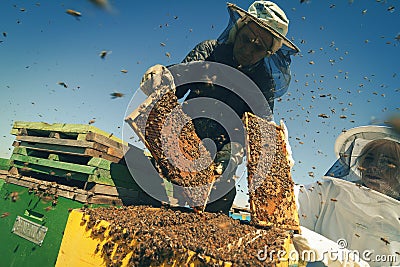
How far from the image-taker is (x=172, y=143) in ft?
9.29

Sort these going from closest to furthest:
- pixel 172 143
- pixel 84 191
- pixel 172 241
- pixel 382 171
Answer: pixel 172 241 → pixel 84 191 → pixel 172 143 → pixel 382 171

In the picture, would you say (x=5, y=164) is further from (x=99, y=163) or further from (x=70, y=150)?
(x=99, y=163)

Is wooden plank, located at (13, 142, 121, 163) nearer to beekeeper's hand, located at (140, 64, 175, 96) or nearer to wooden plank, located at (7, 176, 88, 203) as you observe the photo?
wooden plank, located at (7, 176, 88, 203)

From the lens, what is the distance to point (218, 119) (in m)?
3.84

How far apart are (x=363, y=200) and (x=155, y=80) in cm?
313

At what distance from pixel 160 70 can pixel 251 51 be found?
1.48 metres

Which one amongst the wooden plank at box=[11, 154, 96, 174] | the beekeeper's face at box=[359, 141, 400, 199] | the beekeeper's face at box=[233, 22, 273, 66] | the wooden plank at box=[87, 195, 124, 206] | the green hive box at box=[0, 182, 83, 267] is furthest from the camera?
the beekeeper's face at box=[359, 141, 400, 199]

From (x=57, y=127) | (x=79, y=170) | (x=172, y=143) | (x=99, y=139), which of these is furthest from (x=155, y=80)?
(x=57, y=127)

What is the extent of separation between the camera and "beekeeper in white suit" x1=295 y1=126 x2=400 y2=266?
327cm

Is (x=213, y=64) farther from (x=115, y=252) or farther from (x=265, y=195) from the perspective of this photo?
(x=115, y=252)

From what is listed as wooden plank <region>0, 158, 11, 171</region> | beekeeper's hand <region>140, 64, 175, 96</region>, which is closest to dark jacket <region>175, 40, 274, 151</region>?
beekeeper's hand <region>140, 64, 175, 96</region>

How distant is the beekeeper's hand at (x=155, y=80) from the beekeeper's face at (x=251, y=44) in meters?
1.35

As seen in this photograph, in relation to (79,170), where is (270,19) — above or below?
above

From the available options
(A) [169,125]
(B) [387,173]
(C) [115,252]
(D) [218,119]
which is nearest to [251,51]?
(D) [218,119]
